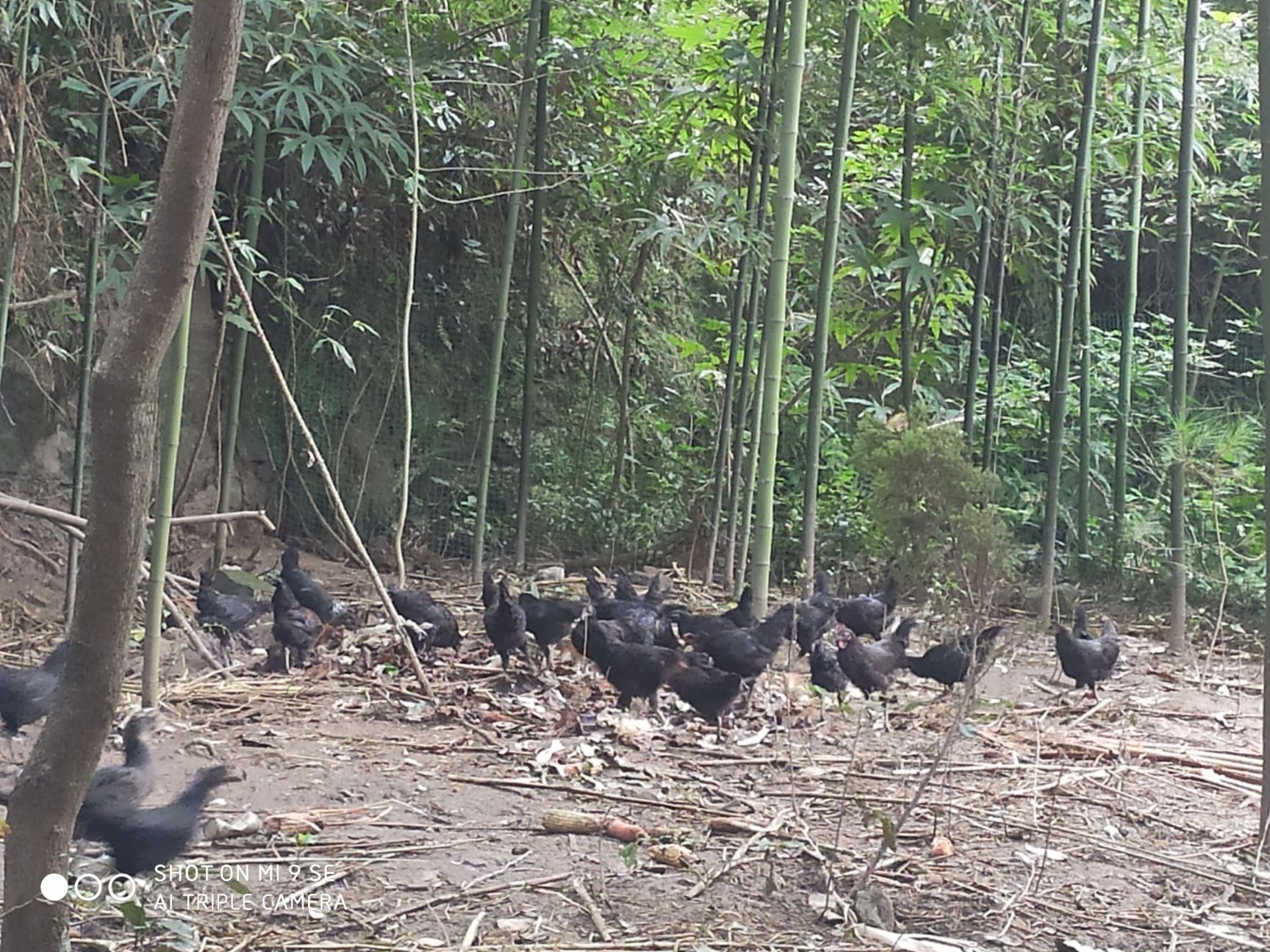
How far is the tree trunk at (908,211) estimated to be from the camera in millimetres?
5980

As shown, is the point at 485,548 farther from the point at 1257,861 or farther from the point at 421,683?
the point at 1257,861

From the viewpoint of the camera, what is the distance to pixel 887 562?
7074 millimetres

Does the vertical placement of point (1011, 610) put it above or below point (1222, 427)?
below

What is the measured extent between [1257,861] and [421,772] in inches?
95.6

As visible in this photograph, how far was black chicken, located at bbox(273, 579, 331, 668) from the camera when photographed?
5082 millimetres

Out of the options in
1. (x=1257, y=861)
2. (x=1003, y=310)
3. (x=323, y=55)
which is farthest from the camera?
(x=1003, y=310)

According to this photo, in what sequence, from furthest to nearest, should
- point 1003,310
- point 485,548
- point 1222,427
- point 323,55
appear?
point 1003,310
point 485,548
point 1222,427
point 323,55

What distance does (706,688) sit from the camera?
4422mm

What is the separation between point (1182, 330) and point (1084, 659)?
6.16 feet

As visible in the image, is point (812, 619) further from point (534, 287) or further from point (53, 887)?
point (53, 887)

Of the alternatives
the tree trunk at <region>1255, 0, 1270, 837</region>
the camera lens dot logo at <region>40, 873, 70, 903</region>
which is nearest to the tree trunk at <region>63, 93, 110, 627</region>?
the camera lens dot logo at <region>40, 873, 70, 903</region>

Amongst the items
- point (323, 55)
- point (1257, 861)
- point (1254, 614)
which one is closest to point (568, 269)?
point (323, 55)

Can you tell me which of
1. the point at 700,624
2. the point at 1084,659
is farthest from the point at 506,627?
the point at 1084,659

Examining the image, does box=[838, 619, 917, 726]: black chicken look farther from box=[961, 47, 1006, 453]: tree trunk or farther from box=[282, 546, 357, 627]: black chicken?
box=[282, 546, 357, 627]: black chicken
